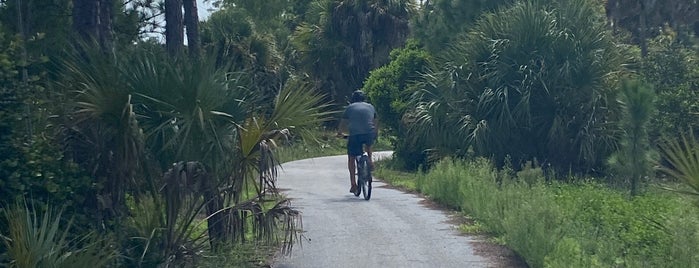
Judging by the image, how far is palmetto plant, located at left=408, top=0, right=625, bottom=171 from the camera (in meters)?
21.2

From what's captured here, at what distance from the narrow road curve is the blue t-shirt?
41.4 inches

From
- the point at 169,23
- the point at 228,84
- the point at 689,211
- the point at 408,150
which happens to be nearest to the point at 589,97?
the point at 408,150

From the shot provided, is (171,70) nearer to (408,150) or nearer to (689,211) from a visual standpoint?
(689,211)

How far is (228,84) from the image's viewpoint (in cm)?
1018

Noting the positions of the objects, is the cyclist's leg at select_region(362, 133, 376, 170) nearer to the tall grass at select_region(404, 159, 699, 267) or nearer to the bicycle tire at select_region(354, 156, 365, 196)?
the bicycle tire at select_region(354, 156, 365, 196)

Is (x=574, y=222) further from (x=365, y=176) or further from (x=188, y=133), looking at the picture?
(x=188, y=133)

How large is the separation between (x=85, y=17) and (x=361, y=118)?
16.4 feet

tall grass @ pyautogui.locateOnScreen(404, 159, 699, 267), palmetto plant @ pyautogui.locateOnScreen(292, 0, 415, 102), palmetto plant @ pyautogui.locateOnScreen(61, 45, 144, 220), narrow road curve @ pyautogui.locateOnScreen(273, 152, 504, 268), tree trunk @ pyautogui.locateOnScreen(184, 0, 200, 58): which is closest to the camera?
tall grass @ pyautogui.locateOnScreen(404, 159, 699, 267)

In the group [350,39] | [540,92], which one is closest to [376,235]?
[540,92]

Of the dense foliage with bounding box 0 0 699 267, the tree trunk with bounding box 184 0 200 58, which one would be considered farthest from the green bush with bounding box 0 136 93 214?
the tree trunk with bounding box 184 0 200 58

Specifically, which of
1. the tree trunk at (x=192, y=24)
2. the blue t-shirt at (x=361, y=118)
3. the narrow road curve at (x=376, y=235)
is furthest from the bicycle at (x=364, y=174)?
the tree trunk at (x=192, y=24)

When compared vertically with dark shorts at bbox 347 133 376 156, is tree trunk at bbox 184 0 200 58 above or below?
above

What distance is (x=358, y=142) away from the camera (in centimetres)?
1602

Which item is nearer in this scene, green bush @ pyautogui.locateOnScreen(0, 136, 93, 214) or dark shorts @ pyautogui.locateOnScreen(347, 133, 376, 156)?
green bush @ pyautogui.locateOnScreen(0, 136, 93, 214)
